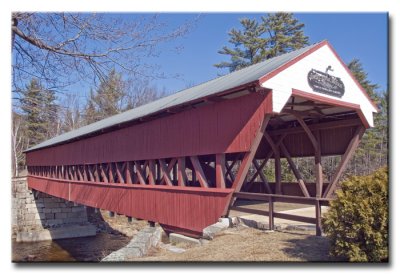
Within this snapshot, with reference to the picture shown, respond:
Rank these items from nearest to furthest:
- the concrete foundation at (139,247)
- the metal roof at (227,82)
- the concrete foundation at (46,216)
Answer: the concrete foundation at (139,247)
the metal roof at (227,82)
the concrete foundation at (46,216)

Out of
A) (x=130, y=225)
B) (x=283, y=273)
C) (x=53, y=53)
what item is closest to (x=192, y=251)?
(x=283, y=273)

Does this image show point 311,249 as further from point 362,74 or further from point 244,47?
point 244,47

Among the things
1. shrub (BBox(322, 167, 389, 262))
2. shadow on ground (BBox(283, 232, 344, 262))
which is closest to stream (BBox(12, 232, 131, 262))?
shadow on ground (BBox(283, 232, 344, 262))

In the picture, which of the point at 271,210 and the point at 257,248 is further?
the point at 271,210

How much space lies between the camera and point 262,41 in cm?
2327

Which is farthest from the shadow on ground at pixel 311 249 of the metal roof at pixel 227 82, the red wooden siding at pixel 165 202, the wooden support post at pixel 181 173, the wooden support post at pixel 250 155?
the wooden support post at pixel 181 173

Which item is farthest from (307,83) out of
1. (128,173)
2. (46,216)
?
(46,216)

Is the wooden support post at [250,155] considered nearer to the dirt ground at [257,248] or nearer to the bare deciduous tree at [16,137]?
the dirt ground at [257,248]

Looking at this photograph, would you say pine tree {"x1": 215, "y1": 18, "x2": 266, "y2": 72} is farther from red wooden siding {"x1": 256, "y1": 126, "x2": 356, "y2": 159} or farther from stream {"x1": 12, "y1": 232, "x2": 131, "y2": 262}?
stream {"x1": 12, "y1": 232, "x2": 131, "y2": 262}

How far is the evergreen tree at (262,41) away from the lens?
65.8 ft

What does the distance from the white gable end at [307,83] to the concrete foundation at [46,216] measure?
68.6 feet

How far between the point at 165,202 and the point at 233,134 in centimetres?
326

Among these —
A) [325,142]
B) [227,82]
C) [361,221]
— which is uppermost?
[227,82]

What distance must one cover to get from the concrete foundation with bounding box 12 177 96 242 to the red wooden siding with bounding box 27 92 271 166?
1204cm
